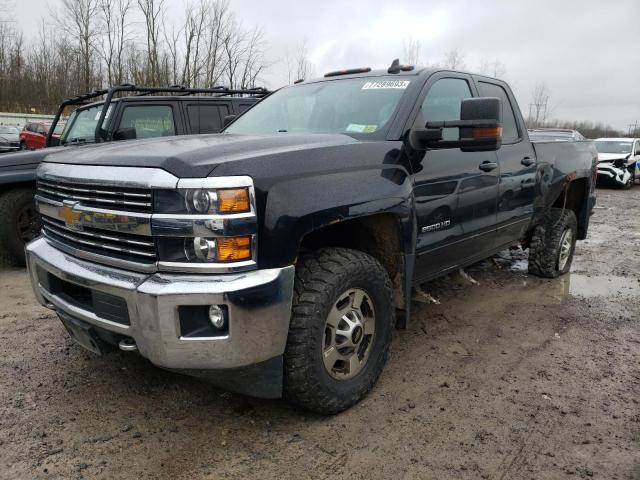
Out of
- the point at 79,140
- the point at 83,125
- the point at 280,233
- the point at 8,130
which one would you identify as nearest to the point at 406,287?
the point at 280,233

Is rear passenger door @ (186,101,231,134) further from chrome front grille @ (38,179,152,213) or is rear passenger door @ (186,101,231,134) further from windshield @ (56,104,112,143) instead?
chrome front grille @ (38,179,152,213)

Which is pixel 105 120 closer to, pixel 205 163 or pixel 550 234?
pixel 205 163

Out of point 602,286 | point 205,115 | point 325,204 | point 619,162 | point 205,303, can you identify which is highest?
point 205,115

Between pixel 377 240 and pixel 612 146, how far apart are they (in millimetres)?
19087

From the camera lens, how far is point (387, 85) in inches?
132

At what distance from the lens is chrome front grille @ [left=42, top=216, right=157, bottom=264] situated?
86.4 inches

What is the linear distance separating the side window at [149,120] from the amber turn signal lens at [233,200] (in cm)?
443

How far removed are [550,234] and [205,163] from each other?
4305 mm

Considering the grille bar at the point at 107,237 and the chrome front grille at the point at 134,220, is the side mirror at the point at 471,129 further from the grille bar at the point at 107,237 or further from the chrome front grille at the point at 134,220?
the grille bar at the point at 107,237

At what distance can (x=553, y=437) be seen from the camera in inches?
99.5

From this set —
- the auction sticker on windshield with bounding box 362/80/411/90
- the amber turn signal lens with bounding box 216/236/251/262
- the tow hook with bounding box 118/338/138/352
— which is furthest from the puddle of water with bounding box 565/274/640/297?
the tow hook with bounding box 118/338/138/352

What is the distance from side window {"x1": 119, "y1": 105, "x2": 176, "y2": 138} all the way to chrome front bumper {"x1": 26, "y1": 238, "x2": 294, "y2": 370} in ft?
13.8

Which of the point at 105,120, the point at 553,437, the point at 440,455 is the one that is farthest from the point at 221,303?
Result: the point at 105,120

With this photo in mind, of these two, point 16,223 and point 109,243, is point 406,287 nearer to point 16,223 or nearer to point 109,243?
point 109,243
